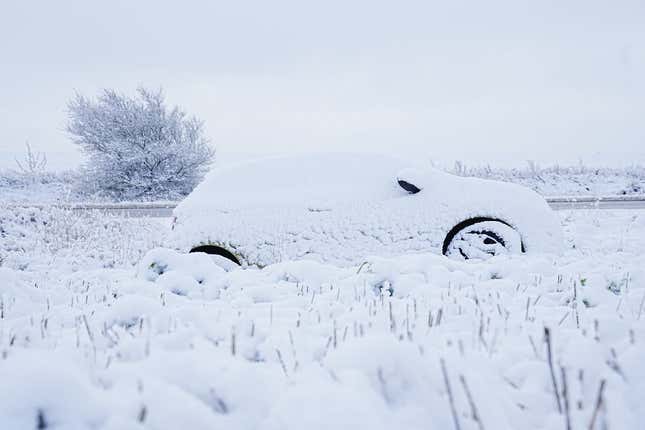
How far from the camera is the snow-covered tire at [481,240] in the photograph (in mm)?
5004

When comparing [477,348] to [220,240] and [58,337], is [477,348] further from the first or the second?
[220,240]

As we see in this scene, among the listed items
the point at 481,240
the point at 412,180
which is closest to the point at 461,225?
the point at 481,240

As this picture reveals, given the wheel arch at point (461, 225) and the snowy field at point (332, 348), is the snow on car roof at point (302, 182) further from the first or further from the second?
the snowy field at point (332, 348)

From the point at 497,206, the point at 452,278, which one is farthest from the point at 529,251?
the point at 452,278

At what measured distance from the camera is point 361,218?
5.22m

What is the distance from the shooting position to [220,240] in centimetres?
526

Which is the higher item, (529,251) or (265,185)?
(265,185)

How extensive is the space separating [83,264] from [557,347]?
22.1ft

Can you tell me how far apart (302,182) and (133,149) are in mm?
A: 15161

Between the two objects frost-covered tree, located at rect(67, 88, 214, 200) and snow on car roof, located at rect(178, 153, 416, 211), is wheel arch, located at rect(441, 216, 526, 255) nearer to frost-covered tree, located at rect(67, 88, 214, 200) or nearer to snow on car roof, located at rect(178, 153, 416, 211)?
snow on car roof, located at rect(178, 153, 416, 211)

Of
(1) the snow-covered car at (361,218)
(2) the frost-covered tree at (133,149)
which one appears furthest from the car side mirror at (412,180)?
(2) the frost-covered tree at (133,149)

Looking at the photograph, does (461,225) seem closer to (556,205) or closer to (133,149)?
(556,205)

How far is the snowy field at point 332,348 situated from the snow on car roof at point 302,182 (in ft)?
5.16

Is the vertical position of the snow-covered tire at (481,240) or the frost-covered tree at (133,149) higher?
the frost-covered tree at (133,149)
